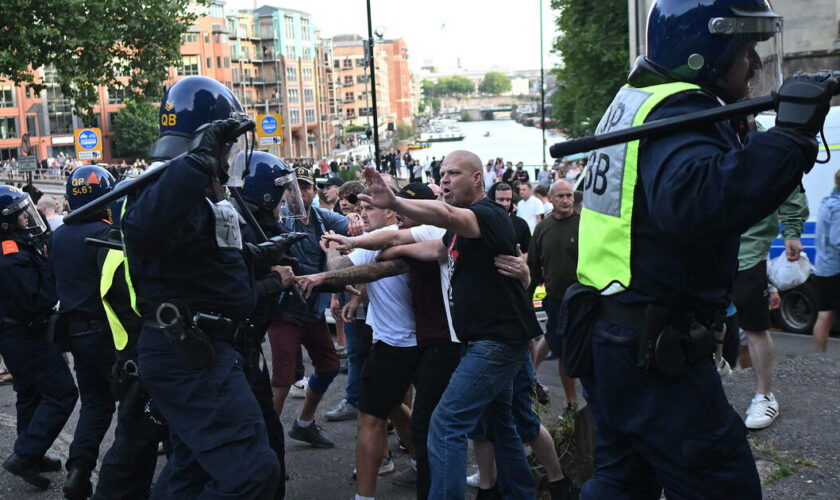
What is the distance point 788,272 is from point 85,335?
5.71 m

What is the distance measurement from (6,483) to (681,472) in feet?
16.6

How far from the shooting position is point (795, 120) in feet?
8.06

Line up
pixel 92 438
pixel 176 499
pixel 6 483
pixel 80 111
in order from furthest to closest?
1. pixel 80 111
2. pixel 6 483
3. pixel 92 438
4. pixel 176 499

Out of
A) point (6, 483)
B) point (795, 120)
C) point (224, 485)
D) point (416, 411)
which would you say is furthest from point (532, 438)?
point (6, 483)

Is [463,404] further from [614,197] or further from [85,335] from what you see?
[85,335]

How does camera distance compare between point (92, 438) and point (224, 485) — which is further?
point (92, 438)

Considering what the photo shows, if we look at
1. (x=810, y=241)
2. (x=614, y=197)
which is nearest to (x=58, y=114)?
(x=810, y=241)

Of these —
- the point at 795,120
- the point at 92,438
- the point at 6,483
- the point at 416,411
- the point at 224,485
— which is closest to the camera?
the point at 795,120

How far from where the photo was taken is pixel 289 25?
136m

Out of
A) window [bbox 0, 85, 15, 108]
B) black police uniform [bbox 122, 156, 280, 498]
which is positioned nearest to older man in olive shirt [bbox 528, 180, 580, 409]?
black police uniform [bbox 122, 156, 280, 498]

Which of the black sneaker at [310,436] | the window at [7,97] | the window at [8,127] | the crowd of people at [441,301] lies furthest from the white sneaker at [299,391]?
the window at [8,127]

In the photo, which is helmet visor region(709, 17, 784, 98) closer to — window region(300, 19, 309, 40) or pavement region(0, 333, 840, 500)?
pavement region(0, 333, 840, 500)

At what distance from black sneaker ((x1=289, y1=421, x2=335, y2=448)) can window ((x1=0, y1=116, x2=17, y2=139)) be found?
3394 inches

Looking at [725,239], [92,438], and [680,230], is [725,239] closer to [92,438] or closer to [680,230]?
[680,230]
